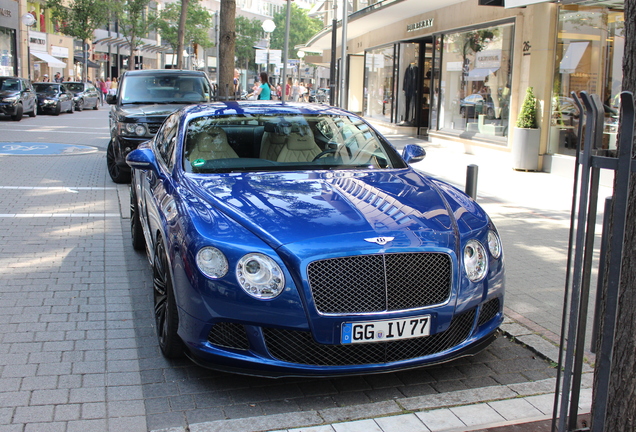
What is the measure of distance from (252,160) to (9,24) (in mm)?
42336

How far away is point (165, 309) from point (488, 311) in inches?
76.4

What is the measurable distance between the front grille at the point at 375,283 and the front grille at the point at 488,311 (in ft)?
1.15

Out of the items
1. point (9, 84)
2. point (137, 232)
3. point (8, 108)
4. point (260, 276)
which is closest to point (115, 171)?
point (137, 232)

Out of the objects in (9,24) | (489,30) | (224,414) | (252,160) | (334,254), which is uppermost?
(9,24)

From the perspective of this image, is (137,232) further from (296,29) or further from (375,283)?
(296,29)

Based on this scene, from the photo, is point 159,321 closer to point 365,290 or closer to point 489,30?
point 365,290

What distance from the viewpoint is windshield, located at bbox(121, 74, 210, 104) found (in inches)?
488

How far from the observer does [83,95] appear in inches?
1490

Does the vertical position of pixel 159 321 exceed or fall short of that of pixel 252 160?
it falls short

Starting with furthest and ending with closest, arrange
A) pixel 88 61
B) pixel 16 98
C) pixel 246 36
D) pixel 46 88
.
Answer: pixel 246 36, pixel 88 61, pixel 46 88, pixel 16 98

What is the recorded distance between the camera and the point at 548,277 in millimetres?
6254

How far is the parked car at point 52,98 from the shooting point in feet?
102

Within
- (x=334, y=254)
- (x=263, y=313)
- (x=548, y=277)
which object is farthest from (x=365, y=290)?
(x=548, y=277)

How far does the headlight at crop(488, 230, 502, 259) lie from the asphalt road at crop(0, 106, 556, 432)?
717mm
